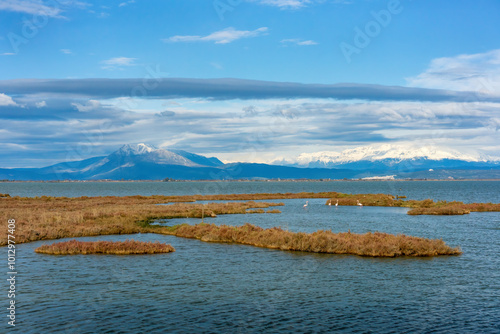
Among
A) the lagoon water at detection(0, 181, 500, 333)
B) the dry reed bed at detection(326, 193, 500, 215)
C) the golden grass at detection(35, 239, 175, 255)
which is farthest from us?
the dry reed bed at detection(326, 193, 500, 215)

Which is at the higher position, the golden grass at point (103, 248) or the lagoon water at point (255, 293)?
the golden grass at point (103, 248)

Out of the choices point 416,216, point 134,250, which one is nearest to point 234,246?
point 134,250

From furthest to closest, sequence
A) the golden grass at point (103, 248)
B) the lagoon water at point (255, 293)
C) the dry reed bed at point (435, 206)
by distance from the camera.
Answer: the dry reed bed at point (435, 206) → the golden grass at point (103, 248) → the lagoon water at point (255, 293)

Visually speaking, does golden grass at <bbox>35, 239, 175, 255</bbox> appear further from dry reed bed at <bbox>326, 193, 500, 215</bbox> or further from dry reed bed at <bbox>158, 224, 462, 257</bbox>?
dry reed bed at <bbox>326, 193, 500, 215</bbox>

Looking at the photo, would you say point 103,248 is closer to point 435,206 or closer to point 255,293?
point 255,293

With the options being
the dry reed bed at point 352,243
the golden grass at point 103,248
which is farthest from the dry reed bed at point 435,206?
the golden grass at point 103,248

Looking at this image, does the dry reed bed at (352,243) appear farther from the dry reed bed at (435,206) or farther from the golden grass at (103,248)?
the dry reed bed at (435,206)

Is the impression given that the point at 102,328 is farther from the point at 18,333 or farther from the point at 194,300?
the point at 194,300

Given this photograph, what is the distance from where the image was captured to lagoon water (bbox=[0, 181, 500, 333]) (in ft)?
65.2

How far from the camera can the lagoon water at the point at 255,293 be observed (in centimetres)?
1986

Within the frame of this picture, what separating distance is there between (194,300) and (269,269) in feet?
28.5

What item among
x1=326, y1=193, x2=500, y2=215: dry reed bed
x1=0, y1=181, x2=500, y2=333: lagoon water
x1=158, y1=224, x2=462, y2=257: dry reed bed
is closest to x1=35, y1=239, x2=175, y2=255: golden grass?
x1=0, y1=181, x2=500, y2=333: lagoon water

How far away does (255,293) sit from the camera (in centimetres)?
2489

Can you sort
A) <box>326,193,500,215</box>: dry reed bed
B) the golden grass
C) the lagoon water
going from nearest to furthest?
the lagoon water → the golden grass → <box>326,193,500,215</box>: dry reed bed
